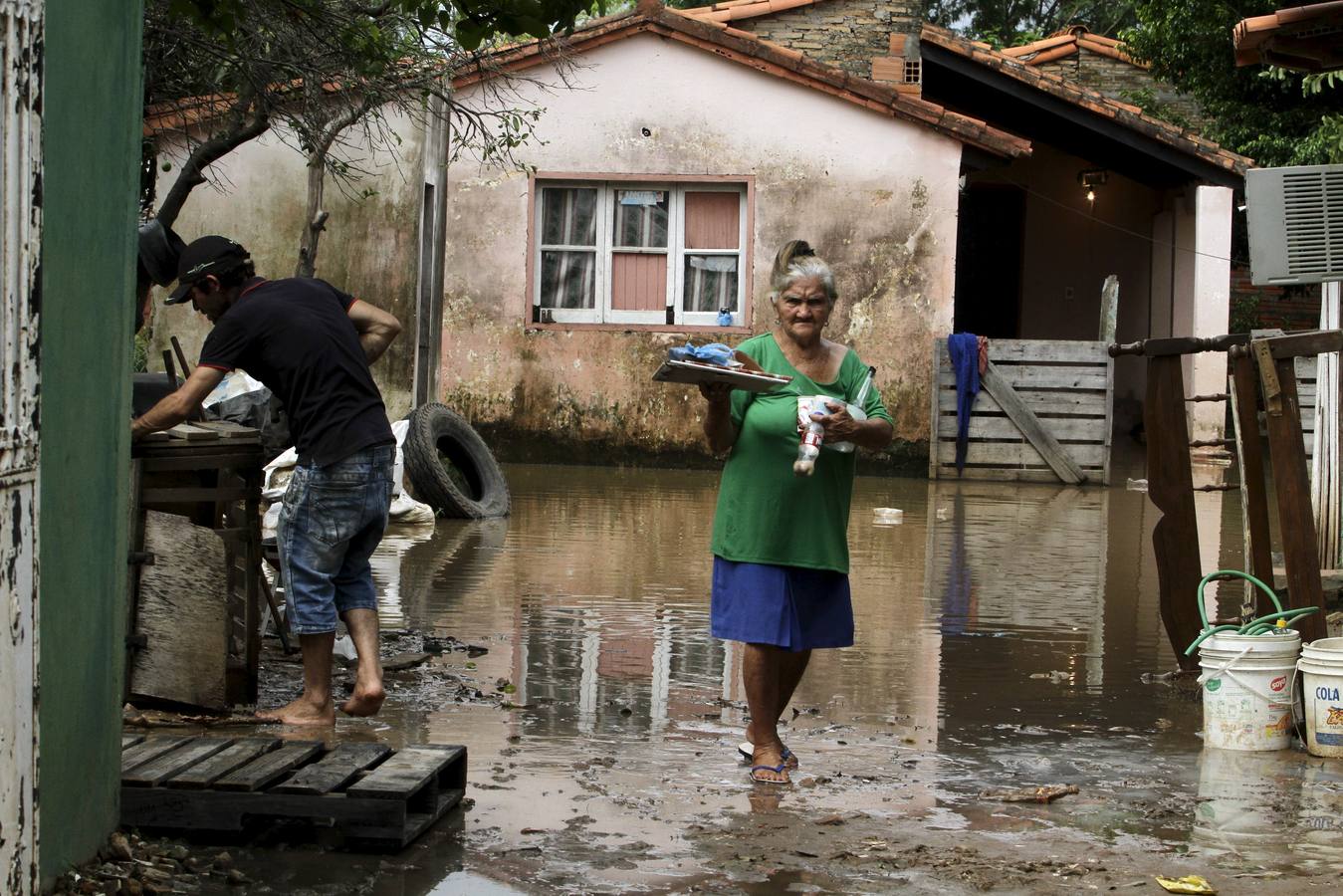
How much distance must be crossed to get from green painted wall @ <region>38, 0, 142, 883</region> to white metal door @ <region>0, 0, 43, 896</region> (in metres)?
0.12

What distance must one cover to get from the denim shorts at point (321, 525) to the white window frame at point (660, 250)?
41.3ft

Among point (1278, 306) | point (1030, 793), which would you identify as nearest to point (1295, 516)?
point (1030, 793)

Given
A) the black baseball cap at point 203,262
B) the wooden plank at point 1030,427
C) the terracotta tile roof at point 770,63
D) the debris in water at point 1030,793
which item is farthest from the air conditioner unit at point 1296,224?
the terracotta tile roof at point 770,63

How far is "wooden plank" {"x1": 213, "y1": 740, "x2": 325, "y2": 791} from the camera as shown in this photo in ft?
15.1

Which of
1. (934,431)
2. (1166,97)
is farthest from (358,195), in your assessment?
(1166,97)

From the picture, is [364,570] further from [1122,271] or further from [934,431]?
[1122,271]

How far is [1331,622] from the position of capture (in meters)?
6.83

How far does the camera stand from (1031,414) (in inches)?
694

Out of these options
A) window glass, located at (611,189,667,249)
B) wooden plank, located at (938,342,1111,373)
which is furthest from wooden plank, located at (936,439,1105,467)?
window glass, located at (611,189,667,249)

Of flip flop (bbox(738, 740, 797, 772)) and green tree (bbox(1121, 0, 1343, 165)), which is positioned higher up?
green tree (bbox(1121, 0, 1343, 165))

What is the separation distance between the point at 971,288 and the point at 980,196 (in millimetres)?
1449

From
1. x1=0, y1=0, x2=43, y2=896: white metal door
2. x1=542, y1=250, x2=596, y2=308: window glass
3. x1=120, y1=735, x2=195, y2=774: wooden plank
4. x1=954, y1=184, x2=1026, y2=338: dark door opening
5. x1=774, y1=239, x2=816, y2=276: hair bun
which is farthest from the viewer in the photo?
x1=954, y1=184, x2=1026, y2=338: dark door opening

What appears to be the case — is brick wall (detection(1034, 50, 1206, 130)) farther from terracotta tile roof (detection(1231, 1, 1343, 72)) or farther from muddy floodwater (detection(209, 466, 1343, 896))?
terracotta tile roof (detection(1231, 1, 1343, 72))

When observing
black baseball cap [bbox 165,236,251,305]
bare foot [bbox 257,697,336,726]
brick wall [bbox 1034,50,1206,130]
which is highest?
brick wall [bbox 1034,50,1206,130]
